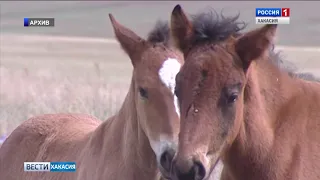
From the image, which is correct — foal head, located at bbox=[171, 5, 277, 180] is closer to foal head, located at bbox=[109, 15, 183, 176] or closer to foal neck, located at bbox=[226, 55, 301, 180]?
foal neck, located at bbox=[226, 55, 301, 180]

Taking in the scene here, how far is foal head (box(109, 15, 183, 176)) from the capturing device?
5883 mm

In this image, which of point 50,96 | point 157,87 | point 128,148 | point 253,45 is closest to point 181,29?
point 253,45

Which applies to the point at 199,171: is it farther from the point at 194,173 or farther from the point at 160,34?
the point at 160,34

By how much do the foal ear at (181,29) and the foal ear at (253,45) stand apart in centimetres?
34

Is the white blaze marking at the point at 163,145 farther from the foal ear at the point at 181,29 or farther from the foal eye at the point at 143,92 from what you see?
the foal ear at the point at 181,29

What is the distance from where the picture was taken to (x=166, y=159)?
579 cm

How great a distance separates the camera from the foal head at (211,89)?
475cm

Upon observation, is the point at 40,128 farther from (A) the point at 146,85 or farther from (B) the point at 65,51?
(B) the point at 65,51

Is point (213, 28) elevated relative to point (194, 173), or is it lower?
elevated

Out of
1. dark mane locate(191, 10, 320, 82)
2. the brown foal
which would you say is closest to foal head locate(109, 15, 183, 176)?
the brown foal

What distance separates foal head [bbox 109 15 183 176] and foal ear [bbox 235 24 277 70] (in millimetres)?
1059

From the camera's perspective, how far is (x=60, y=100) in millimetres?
13711

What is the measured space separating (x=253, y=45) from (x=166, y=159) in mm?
1204

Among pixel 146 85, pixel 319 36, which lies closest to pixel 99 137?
pixel 146 85
